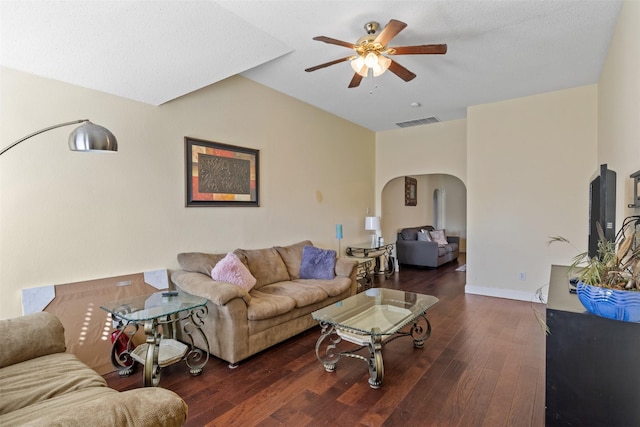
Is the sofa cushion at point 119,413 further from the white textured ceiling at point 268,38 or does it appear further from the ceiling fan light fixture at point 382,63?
the ceiling fan light fixture at point 382,63

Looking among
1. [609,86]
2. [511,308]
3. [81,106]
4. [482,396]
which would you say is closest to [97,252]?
[81,106]

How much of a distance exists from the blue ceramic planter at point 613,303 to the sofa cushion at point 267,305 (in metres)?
2.30

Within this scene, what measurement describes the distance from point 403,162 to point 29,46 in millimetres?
5553

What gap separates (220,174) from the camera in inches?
145

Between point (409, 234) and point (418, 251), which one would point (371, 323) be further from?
point (409, 234)

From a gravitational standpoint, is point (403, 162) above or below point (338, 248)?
above

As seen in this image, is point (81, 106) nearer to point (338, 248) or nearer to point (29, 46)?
point (29, 46)

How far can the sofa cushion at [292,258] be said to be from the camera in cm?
413

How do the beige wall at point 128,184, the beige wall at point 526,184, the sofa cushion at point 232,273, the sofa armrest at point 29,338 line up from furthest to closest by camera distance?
the beige wall at point 526,184 < the sofa cushion at point 232,273 < the beige wall at point 128,184 < the sofa armrest at point 29,338

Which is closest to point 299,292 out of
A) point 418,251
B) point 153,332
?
point 153,332

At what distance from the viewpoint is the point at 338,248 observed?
5.57 meters

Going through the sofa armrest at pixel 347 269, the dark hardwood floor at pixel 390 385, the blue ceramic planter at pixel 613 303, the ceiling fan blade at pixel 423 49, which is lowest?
the dark hardwood floor at pixel 390 385

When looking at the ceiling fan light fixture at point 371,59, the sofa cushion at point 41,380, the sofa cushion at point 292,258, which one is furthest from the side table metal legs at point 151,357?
the ceiling fan light fixture at point 371,59

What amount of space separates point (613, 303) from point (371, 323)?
5.60ft
